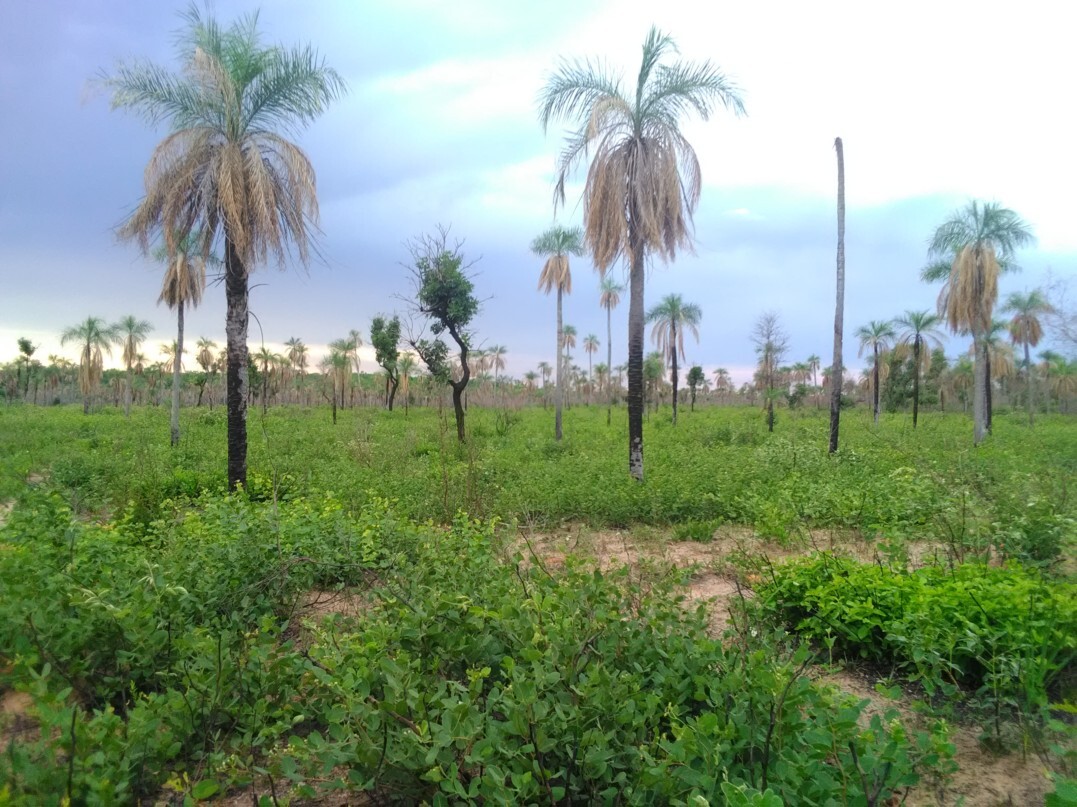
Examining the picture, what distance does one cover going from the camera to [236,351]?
8.49 meters

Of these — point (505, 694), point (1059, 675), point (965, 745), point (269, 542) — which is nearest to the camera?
point (505, 694)

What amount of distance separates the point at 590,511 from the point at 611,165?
6.42 m

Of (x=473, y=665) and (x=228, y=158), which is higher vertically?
(x=228, y=158)

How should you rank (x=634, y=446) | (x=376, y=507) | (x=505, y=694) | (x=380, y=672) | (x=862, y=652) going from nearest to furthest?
(x=505, y=694) → (x=380, y=672) → (x=862, y=652) → (x=376, y=507) → (x=634, y=446)

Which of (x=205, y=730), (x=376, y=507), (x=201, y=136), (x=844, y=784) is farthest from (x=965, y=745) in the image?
(x=201, y=136)

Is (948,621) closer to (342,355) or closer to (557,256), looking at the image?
(557,256)

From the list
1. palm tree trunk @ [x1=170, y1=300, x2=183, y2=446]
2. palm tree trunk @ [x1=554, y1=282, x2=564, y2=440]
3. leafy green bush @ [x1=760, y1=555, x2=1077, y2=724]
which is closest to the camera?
leafy green bush @ [x1=760, y1=555, x2=1077, y2=724]

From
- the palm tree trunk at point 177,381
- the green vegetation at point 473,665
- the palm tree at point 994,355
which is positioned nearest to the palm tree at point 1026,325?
the palm tree at point 994,355

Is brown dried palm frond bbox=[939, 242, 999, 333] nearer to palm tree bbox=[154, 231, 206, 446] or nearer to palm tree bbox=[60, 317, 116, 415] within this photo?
palm tree bbox=[154, 231, 206, 446]

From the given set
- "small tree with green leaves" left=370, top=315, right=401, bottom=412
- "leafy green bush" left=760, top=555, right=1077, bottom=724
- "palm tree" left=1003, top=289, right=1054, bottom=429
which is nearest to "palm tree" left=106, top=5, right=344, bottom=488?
"leafy green bush" left=760, top=555, right=1077, bottom=724

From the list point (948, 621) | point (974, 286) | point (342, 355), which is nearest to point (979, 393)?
point (974, 286)

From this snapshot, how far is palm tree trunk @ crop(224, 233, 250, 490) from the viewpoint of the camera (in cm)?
838

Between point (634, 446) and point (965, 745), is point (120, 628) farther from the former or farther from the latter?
point (634, 446)

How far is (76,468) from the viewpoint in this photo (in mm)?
11031
